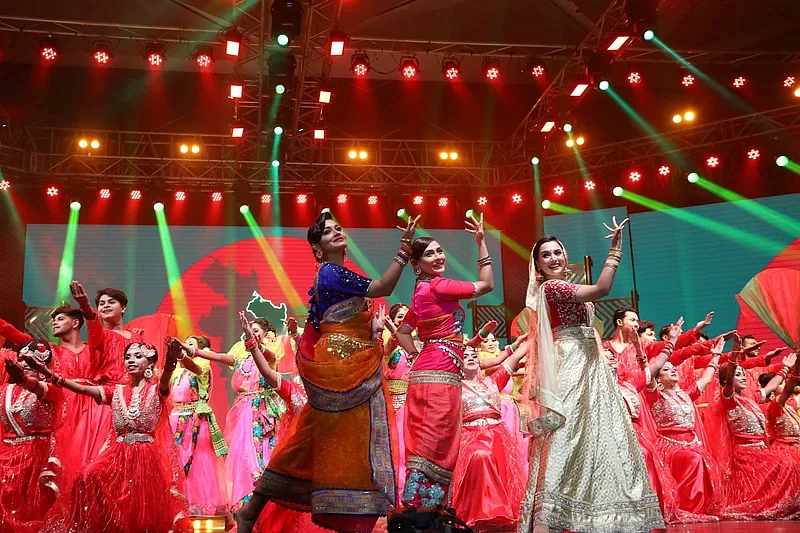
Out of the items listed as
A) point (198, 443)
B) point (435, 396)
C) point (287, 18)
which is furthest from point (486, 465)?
point (287, 18)

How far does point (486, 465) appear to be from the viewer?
537cm

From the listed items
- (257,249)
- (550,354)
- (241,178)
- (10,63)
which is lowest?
(550,354)

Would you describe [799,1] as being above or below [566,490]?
above

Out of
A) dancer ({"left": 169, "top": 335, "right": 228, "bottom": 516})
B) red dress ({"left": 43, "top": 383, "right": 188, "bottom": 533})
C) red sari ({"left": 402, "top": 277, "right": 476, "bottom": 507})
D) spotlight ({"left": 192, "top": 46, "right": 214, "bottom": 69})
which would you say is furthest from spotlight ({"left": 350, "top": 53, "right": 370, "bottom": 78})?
red sari ({"left": 402, "top": 277, "right": 476, "bottom": 507})

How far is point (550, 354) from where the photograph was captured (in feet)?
12.4

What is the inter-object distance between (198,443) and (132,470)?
6.88 feet

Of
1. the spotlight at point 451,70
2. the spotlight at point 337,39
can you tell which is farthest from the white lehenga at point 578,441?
the spotlight at point 451,70

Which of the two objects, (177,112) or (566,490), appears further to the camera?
(177,112)

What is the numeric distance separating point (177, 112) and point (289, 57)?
3.58 meters

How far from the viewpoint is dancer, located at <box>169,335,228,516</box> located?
6566 millimetres

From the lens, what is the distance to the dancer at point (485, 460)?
5250 millimetres

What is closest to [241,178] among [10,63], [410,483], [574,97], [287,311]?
[287,311]

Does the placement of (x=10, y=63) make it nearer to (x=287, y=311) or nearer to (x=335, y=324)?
(x=287, y=311)

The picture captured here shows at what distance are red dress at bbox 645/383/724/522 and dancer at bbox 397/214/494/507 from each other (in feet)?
8.20
